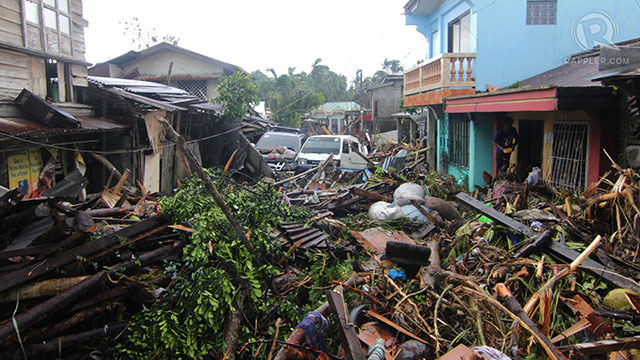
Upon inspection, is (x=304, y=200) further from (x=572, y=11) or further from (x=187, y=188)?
(x=572, y=11)

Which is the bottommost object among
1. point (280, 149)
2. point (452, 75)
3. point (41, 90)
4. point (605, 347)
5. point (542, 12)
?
point (605, 347)

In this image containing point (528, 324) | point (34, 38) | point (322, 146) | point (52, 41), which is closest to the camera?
point (528, 324)

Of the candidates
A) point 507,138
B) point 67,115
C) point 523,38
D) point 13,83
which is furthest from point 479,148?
point 13,83

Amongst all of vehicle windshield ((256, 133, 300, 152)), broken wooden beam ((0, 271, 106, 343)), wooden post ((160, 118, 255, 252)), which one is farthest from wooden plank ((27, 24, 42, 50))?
vehicle windshield ((256, 133, 300, 152))

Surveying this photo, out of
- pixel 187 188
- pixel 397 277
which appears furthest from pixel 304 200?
pixel 397 277

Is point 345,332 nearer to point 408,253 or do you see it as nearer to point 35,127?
point 408,253

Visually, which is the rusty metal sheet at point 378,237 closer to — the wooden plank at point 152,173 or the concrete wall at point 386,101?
the wooden plank at point 152,173

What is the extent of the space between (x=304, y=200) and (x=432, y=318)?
6.09 meters

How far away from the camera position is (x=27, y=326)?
366cm

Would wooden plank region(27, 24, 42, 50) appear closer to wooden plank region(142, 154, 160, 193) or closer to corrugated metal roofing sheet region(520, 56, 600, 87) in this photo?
wooden plank region(142, 154, 160, 193)

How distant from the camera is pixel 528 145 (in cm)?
955

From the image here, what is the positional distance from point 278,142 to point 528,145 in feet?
31.2

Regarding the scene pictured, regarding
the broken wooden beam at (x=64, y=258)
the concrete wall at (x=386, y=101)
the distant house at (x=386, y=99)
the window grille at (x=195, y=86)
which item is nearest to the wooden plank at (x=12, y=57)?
the broken wooden beam at (x=64, y=258)

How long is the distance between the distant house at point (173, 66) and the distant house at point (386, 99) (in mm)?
12868
